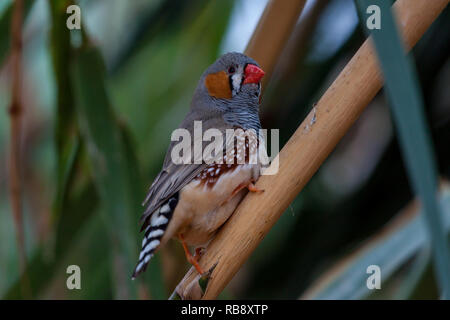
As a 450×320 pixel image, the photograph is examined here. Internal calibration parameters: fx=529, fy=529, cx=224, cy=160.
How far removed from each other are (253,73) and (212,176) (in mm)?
261

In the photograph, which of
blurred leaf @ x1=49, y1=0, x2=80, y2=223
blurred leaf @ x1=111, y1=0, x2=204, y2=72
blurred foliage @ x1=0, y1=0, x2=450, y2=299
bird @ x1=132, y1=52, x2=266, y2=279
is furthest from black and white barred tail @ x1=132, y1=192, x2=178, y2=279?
blurred leaf @ x1=111, y1=0, x2=204, y2=72

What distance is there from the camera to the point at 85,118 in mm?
1200

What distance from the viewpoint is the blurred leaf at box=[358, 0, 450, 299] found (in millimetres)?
516

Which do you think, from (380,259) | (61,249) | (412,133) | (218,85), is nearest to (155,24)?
(218,85)

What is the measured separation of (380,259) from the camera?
4.12 feet

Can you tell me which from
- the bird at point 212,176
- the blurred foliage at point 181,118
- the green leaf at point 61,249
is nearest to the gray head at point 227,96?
the bird at point 212,176

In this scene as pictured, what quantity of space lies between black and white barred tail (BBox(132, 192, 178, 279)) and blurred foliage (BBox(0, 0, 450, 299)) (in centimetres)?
10

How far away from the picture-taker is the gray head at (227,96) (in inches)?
52.4

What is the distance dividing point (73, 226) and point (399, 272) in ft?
3.04

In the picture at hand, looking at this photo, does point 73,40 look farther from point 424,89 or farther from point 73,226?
point 424,89

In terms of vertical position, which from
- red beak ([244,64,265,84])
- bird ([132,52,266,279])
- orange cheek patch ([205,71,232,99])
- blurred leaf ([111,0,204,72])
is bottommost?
bird ([132,52,266,279])

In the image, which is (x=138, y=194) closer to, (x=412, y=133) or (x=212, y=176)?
(x=212, y=176)

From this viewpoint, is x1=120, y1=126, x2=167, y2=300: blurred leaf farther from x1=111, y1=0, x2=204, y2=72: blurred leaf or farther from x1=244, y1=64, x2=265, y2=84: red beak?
x1=111, y1=0, x2=204, y2=72: blurred leaf
